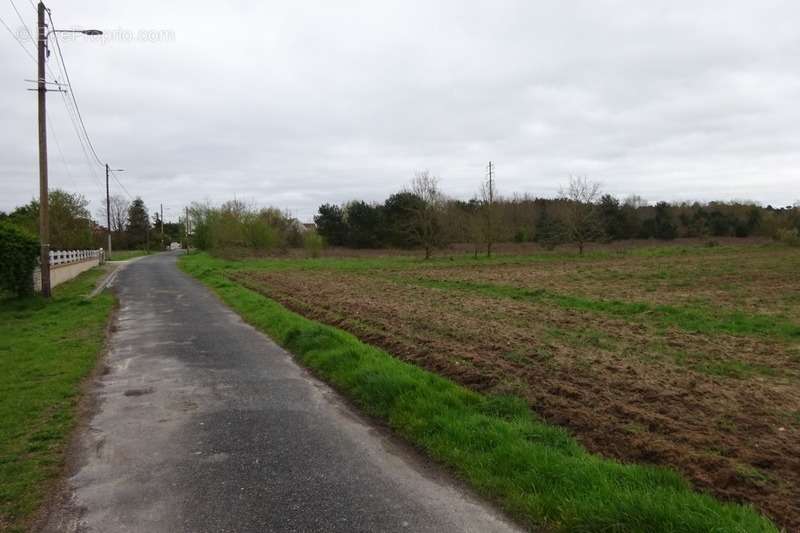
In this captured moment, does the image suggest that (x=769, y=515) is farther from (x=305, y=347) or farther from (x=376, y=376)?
(x=305, y=347)

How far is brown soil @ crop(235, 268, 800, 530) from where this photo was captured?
14.7 ft

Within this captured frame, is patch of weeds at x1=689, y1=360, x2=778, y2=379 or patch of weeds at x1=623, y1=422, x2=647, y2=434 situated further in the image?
patch of weeds at x1=689, y1=360, x2=778, y2=379

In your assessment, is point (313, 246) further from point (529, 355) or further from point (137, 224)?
point (137, 224)

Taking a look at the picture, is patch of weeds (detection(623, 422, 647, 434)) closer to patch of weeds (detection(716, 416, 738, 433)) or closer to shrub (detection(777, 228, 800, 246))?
patch of weeds (detection(716, 416, 738, 433))

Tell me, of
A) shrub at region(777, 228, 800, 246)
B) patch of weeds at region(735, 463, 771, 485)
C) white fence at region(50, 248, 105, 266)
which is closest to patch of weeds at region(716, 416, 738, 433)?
patch of weeds at region(735, 463, 771, 485)

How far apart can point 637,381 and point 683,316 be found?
6.40m

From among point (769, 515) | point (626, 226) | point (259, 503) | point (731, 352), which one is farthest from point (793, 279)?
point (626, 226)

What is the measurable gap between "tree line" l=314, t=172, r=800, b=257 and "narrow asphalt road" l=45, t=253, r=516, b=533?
36408mm

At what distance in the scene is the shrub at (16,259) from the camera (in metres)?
17.1

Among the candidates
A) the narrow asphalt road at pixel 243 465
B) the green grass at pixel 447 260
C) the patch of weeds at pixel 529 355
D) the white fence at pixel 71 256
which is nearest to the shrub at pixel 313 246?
the green grass at pixel 447 260

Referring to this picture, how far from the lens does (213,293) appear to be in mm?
20453

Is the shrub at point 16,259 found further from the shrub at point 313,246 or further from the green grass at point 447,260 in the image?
the shrub at point 313,246

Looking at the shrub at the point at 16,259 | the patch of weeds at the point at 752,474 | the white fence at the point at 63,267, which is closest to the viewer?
the patch of weeds at the point at 752,474

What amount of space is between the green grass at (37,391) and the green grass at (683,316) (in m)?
10.3
